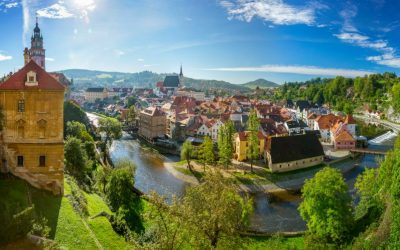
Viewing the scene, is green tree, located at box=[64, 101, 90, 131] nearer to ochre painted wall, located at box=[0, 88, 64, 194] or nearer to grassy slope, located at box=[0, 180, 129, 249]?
ochre painted wall, located at box=[0, 88, 64, 194]

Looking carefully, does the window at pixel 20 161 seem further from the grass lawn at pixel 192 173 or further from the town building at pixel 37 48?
the town building at pixel 37 48

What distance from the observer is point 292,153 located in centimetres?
4250

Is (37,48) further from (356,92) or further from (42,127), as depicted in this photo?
(356,92)

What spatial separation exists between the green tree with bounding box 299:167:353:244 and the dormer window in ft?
57.0

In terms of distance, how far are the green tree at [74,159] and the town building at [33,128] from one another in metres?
8.70

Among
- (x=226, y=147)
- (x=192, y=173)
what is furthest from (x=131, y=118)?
(x=226, y=147)

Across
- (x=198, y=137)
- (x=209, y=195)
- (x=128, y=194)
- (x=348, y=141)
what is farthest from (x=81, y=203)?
(x=348, y=141)

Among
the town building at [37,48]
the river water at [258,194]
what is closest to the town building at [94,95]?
the town building at [37,48]

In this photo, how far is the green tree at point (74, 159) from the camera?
1163 inches

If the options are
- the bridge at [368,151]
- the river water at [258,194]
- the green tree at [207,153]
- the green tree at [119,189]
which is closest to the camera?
the green tree at [119,189]

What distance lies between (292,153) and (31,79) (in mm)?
30272

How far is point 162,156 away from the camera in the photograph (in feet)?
170

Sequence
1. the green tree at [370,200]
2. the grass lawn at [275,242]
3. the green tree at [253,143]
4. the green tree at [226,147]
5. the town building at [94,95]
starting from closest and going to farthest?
the grass lawn at [275,242] → the green tree at [370,200] → the green tree at [226,147] → the green tree at [253,143] → the town building at [94,95]

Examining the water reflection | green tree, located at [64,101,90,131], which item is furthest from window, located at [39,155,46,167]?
green tree, located at [64,101,90,131]
